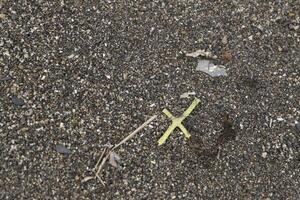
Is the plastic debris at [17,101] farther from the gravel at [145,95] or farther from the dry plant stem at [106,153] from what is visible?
the dry plant stem at [106,153]

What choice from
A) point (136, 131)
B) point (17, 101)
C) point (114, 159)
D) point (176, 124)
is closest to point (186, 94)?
point (176, 124)

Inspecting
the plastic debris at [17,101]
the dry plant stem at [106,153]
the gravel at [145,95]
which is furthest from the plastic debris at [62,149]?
the plastic debris at [17,101]

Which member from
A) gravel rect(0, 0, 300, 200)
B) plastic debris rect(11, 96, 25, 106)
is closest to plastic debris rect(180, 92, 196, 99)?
gravel rect(0, 0, 300, 200)

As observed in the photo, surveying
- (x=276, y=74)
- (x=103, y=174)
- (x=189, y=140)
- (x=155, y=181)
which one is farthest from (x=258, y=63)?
(x=103, y=174)

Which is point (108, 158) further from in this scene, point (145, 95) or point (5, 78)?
point (5, 78)

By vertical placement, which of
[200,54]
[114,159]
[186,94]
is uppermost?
[200,54]

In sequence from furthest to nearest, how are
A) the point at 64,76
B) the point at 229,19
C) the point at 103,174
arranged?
the point at 229,19 → the point at 64,76 → the point at 103,174

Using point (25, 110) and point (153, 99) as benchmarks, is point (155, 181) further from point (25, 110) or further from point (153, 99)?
point (25, 110)

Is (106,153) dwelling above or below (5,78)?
below
